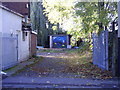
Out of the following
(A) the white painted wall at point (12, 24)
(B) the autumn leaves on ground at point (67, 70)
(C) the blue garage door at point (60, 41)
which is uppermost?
(A) the white painted wall at point (12, 24)

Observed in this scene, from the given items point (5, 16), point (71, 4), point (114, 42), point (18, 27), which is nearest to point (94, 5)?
point (71, 4)

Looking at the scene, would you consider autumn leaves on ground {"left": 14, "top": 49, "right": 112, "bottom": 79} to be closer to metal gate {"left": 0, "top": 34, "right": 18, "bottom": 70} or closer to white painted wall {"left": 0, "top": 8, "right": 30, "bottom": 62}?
metal gate {"left": 0, "top": 34, "right": 18, "bottom": 70}

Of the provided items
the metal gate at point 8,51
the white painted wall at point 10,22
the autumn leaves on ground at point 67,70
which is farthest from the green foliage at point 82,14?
the metal gate at point 8,51

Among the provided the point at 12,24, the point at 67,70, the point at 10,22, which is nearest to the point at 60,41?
the point at 12,24

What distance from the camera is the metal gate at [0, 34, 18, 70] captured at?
10967 mm

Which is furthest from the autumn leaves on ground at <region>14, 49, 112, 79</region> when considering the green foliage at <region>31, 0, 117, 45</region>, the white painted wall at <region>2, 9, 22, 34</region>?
the white painted wall at <region>2, 9, 22, 34</region>

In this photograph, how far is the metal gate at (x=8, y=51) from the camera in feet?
36.0

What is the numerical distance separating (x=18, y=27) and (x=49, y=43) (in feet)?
103

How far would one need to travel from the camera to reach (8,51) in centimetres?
1168

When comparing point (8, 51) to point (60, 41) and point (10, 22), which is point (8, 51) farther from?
point (60, 41)

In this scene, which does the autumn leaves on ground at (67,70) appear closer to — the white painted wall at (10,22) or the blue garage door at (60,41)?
the white painted wall at (10,22)

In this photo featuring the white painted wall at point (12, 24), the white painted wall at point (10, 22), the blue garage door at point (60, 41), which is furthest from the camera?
the blue garage door at point (60, 41)

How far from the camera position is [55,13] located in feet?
50.0

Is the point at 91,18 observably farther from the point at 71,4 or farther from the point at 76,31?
the point at 76,31
